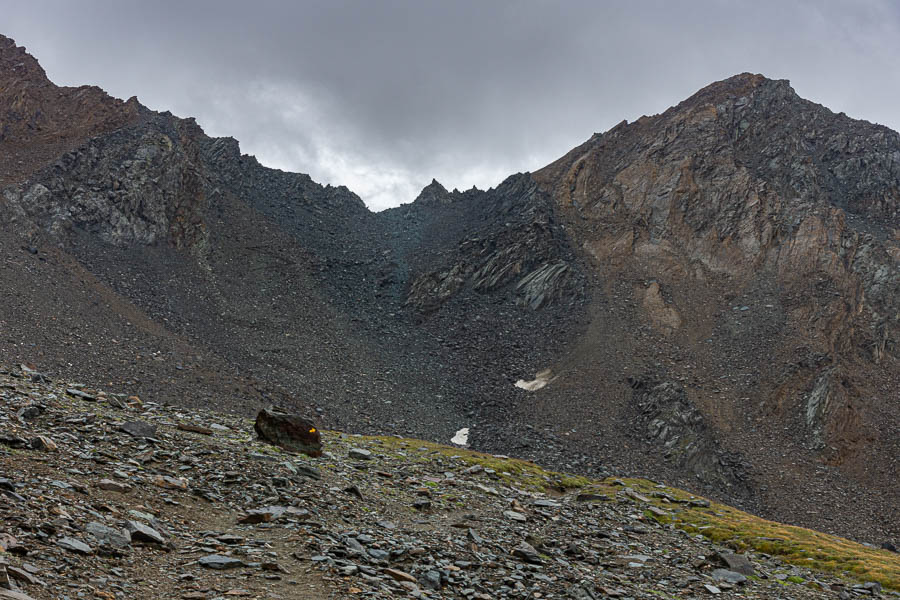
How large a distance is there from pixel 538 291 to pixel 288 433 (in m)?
82.3

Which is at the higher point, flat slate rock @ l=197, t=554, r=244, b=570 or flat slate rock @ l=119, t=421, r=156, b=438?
flat slate rock @ l=119, t=421, r=156, b=438

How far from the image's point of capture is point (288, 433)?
114ft

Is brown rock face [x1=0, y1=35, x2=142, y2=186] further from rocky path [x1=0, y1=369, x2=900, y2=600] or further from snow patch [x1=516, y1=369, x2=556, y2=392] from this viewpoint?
snow patch [x1=516, y1=369, x2=556, y2=392]

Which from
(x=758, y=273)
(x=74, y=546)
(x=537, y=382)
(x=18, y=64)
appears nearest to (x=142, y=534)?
(x=74, y=546)

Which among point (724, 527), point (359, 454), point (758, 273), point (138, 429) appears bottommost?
point (724, 527)

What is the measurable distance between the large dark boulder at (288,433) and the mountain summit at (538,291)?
96.7ft

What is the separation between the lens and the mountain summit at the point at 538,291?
2896 inches

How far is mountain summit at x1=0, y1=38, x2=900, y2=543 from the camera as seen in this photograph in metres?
73.6

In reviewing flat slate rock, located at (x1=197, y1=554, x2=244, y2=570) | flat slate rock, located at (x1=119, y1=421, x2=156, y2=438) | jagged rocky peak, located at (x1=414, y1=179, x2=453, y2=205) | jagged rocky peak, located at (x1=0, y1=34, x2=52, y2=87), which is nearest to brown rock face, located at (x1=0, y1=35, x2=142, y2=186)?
jagged rocky peak, located at (x1=0, y1=34, x2=52, y2=87)

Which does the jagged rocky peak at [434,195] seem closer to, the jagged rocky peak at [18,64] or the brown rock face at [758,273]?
the brown rock face at [758,273]

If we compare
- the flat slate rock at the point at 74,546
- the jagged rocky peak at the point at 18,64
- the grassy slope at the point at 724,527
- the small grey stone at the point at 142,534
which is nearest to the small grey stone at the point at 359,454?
the grassy slope at the point at 724,527

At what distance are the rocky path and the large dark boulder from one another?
964 millimetres

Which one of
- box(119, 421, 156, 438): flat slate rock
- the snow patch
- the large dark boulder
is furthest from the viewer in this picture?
the snow patch

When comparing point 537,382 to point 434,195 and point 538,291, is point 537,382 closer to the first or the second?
point 538,291
